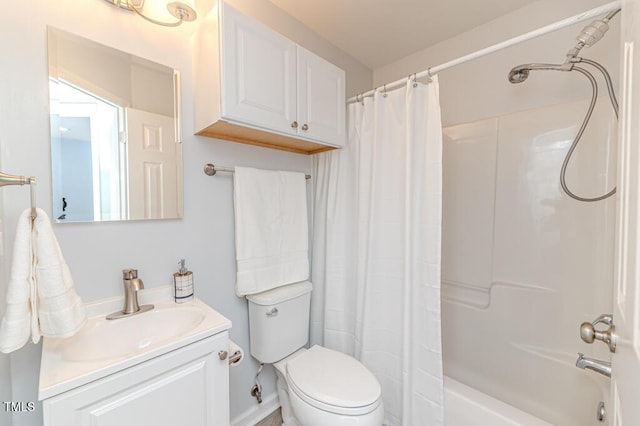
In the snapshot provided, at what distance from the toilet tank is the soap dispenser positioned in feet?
1.11

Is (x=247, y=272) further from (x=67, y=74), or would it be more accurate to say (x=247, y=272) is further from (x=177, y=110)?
(x=67, y=74)

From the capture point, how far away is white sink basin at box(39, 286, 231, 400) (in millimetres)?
684

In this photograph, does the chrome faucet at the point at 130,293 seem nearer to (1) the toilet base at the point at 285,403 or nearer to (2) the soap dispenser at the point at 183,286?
(2) the soap dispenser at the point at 183,286

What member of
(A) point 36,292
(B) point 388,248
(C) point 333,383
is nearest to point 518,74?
(B) point 388,248

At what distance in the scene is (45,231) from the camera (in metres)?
0.73

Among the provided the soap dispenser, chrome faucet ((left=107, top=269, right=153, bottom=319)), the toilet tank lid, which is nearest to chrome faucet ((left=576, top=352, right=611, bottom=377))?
the toilet tank lid

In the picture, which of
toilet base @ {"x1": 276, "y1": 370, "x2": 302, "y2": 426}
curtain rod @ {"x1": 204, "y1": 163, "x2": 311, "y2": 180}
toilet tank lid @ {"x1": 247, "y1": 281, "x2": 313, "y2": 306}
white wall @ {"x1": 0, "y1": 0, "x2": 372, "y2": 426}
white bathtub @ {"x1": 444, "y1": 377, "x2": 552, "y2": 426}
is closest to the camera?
white wall @ {"x1": 0, "y1": 0, "x2": 372, "y2": 426}

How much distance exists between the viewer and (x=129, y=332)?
1004mm

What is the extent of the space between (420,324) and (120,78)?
1772 millimetres

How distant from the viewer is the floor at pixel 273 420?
1.54 m

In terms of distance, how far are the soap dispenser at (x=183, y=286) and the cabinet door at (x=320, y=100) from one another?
2.86 feet

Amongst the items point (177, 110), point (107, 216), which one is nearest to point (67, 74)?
point (177, 110)

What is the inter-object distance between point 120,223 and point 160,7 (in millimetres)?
929

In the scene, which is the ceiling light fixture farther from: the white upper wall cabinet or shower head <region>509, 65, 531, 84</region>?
shower head <region>509, 65, 531, 84</region>
